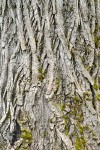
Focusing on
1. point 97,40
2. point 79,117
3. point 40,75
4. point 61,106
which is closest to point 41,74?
point 40,75

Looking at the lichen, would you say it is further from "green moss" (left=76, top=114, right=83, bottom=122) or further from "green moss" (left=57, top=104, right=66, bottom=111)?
"green moss" (left=76, top=114, right=83, bottom=122)

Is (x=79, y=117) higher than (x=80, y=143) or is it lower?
higher

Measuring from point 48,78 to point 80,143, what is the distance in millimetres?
716

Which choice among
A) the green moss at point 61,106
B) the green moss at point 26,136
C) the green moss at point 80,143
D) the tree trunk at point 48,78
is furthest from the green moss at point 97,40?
the green moss at point 26,136

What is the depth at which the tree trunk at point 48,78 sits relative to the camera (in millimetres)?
2820

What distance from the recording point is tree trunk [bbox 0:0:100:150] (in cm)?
282

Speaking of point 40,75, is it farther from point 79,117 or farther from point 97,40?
point 97,40

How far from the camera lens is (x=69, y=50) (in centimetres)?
296

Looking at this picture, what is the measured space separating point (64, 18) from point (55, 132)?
1.18 metres

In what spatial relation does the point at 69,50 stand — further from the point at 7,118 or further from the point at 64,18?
the point at 7,118

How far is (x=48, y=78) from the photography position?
290cm

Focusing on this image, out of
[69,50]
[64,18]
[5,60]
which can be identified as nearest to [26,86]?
[5,60]

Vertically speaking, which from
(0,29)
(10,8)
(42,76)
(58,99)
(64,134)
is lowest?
(64,134)

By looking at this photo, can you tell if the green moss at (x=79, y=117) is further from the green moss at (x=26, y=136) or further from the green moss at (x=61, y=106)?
the green moss at (x=26, y=136)
